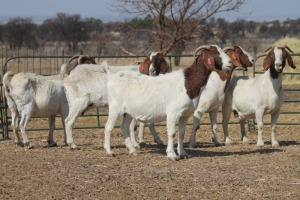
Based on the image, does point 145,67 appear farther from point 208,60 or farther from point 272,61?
point 272,61

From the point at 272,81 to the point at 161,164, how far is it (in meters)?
3.26

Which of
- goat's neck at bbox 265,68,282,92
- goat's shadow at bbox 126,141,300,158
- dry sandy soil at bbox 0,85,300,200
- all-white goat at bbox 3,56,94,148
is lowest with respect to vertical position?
goat's shadow at bbox 126,141,300,158

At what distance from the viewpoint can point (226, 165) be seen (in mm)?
11102

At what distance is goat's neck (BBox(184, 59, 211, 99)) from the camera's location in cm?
1155

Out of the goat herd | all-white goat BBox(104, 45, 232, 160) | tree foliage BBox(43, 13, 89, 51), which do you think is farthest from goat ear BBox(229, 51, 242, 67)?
tree foliage BBox(43, 13, 89, 51)

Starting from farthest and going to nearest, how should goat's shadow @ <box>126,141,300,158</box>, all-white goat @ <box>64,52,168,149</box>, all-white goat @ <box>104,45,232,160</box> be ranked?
all-white goat @ <box>64,52,168,149</box>, goat's shadow @ <box>126,141,300,158</box>, all-white goat @ <box>104,45,232,160</box>

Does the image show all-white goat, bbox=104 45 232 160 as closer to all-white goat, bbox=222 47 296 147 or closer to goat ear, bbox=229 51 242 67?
all-white goat, bbox=222 47 296 147

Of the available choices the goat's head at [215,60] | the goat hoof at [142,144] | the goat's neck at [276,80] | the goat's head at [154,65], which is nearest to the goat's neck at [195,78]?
→ the goat's head at [215,60]

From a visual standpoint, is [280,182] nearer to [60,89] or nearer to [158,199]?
[158,199]

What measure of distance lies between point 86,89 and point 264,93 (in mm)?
3315

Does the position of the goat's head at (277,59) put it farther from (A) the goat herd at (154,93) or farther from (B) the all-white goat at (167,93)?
(B) the all-white goat at (167,93)

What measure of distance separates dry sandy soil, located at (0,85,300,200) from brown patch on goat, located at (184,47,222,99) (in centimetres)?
117

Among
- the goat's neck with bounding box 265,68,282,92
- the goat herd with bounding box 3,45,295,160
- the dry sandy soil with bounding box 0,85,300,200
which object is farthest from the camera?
the goat's neck with bounding box 265,68,282,92

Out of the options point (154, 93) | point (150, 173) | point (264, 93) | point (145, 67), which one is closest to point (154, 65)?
point (145, 67)
